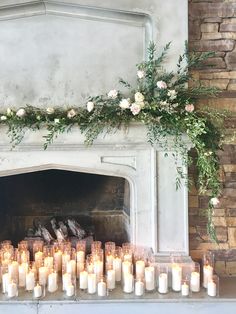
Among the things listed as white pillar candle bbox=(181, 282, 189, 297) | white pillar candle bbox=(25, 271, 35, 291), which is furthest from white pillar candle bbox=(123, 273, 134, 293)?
white pillar candle bbox=(25, 271, 35, 291)

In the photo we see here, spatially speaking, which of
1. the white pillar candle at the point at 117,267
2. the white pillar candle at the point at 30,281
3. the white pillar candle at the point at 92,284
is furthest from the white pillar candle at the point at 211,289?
the white pillar candle at the point at 30,281

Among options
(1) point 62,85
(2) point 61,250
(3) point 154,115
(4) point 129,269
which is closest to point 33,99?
(1) point 62,85

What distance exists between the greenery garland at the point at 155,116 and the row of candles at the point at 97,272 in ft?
1.16

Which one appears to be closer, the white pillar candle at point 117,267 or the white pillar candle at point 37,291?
the white pillar candle at point 37,291

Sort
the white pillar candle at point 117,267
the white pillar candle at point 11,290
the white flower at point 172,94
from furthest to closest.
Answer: the white pillar candle at point 117,267 → the white flower at point 172,94 → the white pillar candle at point 11,290

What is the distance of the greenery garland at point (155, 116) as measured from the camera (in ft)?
8.55

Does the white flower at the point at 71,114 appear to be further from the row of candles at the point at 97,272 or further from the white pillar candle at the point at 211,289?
the white pillar candle at the point at 211,289

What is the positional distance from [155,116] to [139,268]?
1090 millimetres

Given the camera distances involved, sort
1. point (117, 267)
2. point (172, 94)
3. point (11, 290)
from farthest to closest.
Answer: point (117, 267) → point (172, 94) → point (11, 290)

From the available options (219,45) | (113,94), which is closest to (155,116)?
(113,94)

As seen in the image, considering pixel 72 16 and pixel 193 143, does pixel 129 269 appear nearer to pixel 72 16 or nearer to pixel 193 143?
pixel 193 143

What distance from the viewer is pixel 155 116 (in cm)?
263

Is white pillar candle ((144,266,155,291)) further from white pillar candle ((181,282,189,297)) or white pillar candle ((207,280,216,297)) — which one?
white pillar candle ((207,280,216,297))

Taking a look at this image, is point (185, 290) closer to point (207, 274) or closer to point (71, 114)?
point (207, 274)
